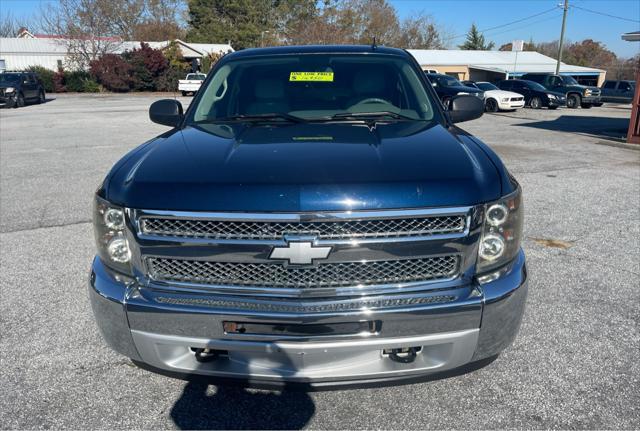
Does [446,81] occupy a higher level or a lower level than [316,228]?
higher

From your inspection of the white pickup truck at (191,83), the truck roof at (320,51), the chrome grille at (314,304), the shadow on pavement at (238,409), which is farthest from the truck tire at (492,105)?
the chrome grille at (314,304)

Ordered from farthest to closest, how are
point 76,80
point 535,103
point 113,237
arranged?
point 76,80 < point 535,103 < point 113,237

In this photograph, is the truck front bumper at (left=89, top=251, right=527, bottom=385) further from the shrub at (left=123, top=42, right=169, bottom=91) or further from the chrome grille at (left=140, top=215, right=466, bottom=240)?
the shrub at (left=123, top=42, right=169, bottom=91)

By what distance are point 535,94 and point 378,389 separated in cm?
2540

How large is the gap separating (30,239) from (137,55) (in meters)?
40.9

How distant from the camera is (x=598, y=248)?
4.93m

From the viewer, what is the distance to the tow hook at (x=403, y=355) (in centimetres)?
219

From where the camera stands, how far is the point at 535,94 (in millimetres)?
24875

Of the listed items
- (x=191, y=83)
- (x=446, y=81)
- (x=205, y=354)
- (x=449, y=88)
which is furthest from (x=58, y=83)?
(x=205, y=354)

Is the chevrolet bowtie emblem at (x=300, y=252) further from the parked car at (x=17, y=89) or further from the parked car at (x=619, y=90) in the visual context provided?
the parked car at (x=619, y=90)

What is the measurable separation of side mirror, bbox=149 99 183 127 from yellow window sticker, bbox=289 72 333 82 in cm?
89

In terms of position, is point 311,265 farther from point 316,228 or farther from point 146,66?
point 146,66

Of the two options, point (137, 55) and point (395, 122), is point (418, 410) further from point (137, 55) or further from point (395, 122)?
point (137, 55)

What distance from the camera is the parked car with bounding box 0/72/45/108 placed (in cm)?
2381
